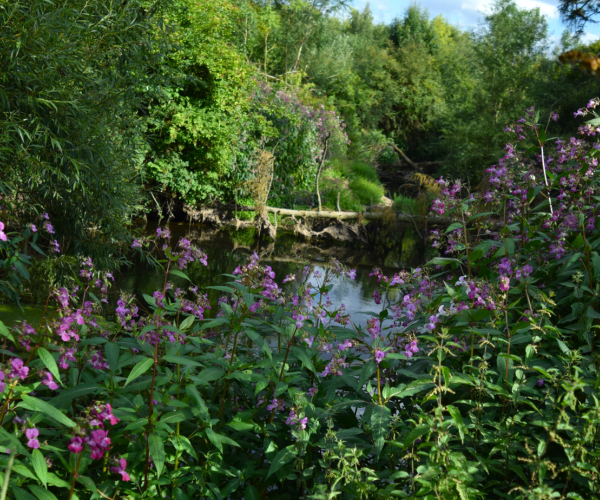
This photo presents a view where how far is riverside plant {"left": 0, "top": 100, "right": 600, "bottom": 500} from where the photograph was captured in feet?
5.57

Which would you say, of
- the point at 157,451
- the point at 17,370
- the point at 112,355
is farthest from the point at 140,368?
the point at 17,370

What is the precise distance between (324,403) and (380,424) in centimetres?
44

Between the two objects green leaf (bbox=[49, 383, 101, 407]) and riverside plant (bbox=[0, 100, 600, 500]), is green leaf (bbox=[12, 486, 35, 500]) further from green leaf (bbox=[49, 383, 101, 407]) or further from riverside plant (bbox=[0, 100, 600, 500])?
green leaf (bbox=[49, 383, 101, 407])

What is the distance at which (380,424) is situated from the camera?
196 cm

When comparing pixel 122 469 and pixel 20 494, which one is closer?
pixel 20 494

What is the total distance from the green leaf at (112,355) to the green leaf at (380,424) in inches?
41.7

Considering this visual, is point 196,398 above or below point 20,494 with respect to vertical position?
above

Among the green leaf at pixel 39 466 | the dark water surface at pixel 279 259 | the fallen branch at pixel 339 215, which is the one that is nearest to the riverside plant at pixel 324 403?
the green leaf at pixel 39 466

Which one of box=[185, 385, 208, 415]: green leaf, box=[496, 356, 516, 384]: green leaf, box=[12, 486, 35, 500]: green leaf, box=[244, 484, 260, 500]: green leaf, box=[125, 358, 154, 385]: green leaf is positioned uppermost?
box=[496, 356, 516, 384]: green leaf

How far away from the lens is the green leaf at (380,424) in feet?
6.19

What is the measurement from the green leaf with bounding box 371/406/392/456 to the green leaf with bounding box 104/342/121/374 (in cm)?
106

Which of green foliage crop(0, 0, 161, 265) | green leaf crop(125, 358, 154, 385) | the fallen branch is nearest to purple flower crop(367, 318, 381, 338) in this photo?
green leaf crop(125, 358, 154, 385)

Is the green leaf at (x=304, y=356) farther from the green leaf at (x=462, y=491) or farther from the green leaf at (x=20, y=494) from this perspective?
the green leaf at (x=20, y=494)

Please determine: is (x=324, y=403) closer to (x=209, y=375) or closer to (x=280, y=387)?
(x=280, y=387)
